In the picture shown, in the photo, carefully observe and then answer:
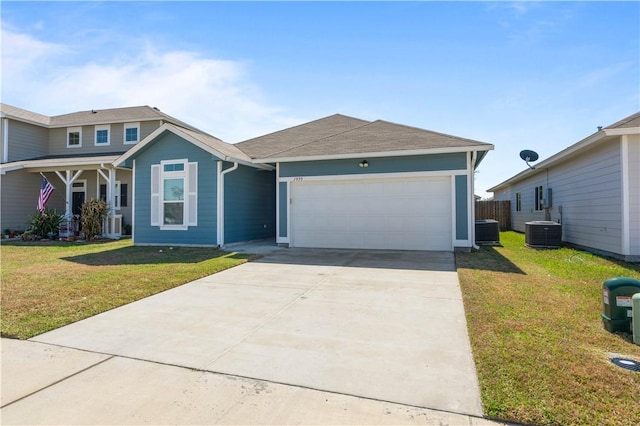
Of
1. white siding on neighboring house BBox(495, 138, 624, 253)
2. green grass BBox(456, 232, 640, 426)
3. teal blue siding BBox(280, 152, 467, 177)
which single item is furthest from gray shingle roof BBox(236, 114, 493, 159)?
green grass BBox(456, 232, 640, 426)

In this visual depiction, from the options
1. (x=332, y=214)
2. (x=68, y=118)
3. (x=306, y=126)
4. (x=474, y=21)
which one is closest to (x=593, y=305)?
(x=474, y=21)

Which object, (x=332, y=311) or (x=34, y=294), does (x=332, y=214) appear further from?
(x=34, y=294)

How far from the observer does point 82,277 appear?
6.80m

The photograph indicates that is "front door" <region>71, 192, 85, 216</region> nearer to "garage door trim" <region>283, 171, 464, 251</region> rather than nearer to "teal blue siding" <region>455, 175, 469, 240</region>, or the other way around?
"garage door trim" <region>283, 171, 464, 251</region>

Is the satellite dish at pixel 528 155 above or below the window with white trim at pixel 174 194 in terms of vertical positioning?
above

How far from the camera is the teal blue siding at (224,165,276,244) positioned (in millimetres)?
11406

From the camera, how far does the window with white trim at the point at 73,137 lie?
1897cm

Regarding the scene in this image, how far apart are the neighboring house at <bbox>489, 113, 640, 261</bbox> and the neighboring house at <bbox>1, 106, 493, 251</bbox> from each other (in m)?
2.94

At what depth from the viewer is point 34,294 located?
5559 millimetres

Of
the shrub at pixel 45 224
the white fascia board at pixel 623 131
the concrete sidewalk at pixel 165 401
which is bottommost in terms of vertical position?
the concrete sidewalk at pixel 165 401

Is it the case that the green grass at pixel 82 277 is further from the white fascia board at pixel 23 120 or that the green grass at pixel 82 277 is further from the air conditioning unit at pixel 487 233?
the white fascia board at pixel 23 120

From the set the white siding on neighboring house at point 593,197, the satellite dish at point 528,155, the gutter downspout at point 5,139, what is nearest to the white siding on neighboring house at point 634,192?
the white siding on neighboring house at point 593,197

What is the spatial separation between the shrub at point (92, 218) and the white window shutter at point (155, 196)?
167 inches

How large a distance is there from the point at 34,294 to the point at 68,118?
18.2 meters
